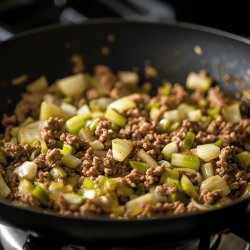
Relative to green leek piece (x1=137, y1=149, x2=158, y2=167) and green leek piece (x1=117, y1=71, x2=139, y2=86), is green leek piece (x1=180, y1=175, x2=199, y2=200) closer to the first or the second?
green leek piece (x1=137, y1=149, x2=158, y2=167)

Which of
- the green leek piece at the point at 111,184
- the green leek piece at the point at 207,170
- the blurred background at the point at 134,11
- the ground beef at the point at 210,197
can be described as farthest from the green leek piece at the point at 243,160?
the blurred background at the point at 134,11

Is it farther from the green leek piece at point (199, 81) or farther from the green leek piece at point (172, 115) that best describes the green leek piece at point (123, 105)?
the green leek piece at point (199, 81)

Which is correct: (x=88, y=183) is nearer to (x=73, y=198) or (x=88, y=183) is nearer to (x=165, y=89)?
(x=73, y=198)

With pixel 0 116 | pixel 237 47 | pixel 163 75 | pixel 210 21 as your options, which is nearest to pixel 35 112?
pixel 0 116

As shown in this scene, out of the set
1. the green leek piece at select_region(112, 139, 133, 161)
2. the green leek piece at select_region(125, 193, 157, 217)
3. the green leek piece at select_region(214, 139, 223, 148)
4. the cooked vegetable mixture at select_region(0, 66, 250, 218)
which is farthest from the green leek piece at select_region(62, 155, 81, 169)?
the green leek piece at select_region(214, 139, 223, 148)

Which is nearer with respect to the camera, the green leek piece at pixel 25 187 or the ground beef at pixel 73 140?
the green leek piece at pixel 25 187

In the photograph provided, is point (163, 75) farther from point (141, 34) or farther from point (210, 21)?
point (210, 21)
